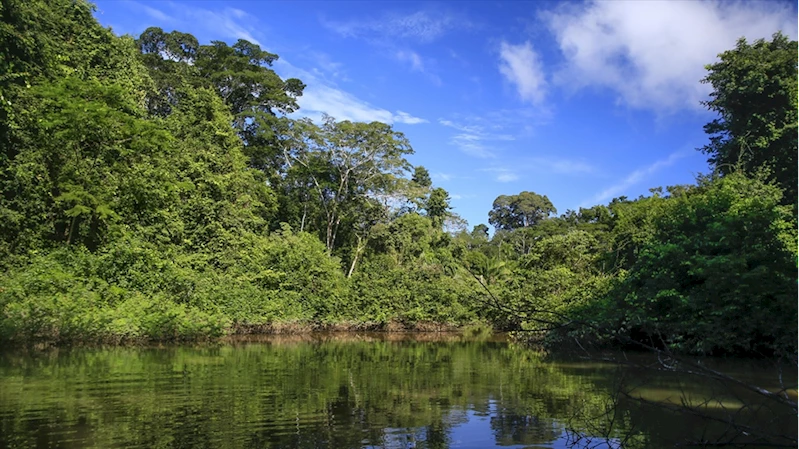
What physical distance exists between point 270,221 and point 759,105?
79.1 feet

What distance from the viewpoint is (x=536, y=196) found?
53219mm

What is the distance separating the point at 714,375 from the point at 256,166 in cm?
3037

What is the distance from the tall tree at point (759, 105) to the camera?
65.0 feet

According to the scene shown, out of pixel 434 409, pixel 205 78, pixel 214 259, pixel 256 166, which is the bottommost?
pixel 434 409

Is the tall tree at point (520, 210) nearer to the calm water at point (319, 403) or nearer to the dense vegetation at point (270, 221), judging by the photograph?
the dense vegetation at point (270, 221)

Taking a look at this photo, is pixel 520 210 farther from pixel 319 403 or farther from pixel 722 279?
pixel 319 403

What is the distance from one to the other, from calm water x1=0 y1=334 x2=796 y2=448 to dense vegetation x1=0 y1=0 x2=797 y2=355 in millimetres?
1907

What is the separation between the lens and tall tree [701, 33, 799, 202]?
1981 centimetres

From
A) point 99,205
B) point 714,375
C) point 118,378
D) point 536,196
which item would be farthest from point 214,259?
point 536,196

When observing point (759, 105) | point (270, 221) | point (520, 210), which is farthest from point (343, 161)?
point (520, 210)

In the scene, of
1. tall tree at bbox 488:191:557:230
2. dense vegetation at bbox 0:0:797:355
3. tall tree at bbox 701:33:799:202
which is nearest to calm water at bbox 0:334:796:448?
dense vegetation at bbox 0:0:797:355

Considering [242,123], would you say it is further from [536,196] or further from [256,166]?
[536,196]

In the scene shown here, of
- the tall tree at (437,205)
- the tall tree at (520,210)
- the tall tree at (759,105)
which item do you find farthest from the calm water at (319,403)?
the tall tree at (520,210)

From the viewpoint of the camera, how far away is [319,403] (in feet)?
28.6
